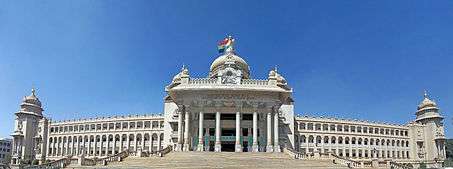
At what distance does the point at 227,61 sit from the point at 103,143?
42755 mm

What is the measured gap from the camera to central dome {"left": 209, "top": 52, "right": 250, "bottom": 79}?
81988mm

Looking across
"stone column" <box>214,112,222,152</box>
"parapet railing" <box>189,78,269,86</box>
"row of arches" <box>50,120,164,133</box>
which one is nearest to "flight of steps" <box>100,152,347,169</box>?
"stone column" <box>214,112,222,152</box>

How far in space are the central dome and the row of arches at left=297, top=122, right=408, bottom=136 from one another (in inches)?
1022

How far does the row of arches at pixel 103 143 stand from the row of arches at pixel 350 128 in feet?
107

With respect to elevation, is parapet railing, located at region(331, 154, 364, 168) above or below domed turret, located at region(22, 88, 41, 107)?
below

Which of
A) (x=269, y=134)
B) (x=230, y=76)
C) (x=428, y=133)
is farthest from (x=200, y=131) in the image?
(x=428, y=133)

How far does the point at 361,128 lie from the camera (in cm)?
11025

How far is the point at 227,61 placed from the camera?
264 ft

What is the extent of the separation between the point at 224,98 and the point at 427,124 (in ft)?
210

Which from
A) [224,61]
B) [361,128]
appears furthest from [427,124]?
[224,61]

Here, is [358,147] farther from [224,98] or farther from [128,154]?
[128,154]

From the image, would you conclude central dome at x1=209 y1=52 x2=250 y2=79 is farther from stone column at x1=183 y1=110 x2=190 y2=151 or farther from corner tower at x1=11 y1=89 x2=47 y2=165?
corner tower at x1=11 y1=89 x2=47 y2=165

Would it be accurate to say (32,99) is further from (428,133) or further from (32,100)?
(428,133)

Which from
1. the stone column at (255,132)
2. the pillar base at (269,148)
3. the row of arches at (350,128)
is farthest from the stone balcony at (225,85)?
the row of arches at (350,128)
